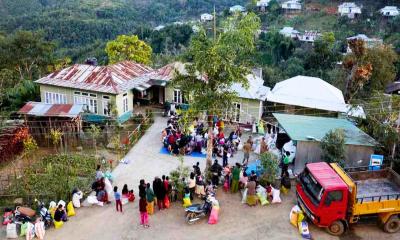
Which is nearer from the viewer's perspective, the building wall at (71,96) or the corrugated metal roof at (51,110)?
the corrugated metal roof at (51,110)

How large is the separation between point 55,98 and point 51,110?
3583 millimetres

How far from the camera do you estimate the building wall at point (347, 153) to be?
17.1 metres

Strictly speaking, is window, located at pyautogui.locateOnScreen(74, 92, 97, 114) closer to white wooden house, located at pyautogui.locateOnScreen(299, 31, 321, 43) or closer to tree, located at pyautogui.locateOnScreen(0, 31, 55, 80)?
tree, located at pyautogui.locateOnScreen(0, 31, 55, 80)

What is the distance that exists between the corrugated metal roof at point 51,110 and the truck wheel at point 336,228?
15234mm

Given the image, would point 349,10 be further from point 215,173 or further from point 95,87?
point 215,173

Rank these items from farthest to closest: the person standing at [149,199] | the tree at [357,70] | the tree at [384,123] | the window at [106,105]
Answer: the tree at [357,70] < the window at [106,105] < the tree at [384,123] < the person standing at [149,199]

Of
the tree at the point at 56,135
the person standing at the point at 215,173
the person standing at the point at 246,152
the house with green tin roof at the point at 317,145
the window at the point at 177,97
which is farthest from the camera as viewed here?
the window at the point at 177,97

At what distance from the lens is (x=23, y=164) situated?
19.7m

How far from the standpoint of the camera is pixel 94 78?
2517cm

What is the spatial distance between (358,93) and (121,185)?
72.8ft

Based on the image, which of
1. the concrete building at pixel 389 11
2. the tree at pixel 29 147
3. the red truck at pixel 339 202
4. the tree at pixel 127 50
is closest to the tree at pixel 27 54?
the tree at pixel 127 50

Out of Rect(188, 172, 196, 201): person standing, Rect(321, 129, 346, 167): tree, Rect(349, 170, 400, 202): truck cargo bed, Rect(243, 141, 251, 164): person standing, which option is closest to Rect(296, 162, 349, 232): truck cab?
Rect(349, 170, 400, 202): truck cargo bed

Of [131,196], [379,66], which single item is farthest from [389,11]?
[131,196]

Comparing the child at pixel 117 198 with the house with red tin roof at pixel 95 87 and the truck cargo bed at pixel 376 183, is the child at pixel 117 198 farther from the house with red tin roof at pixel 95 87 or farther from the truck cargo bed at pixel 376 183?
the house with red tin roof at pixel 95 87
